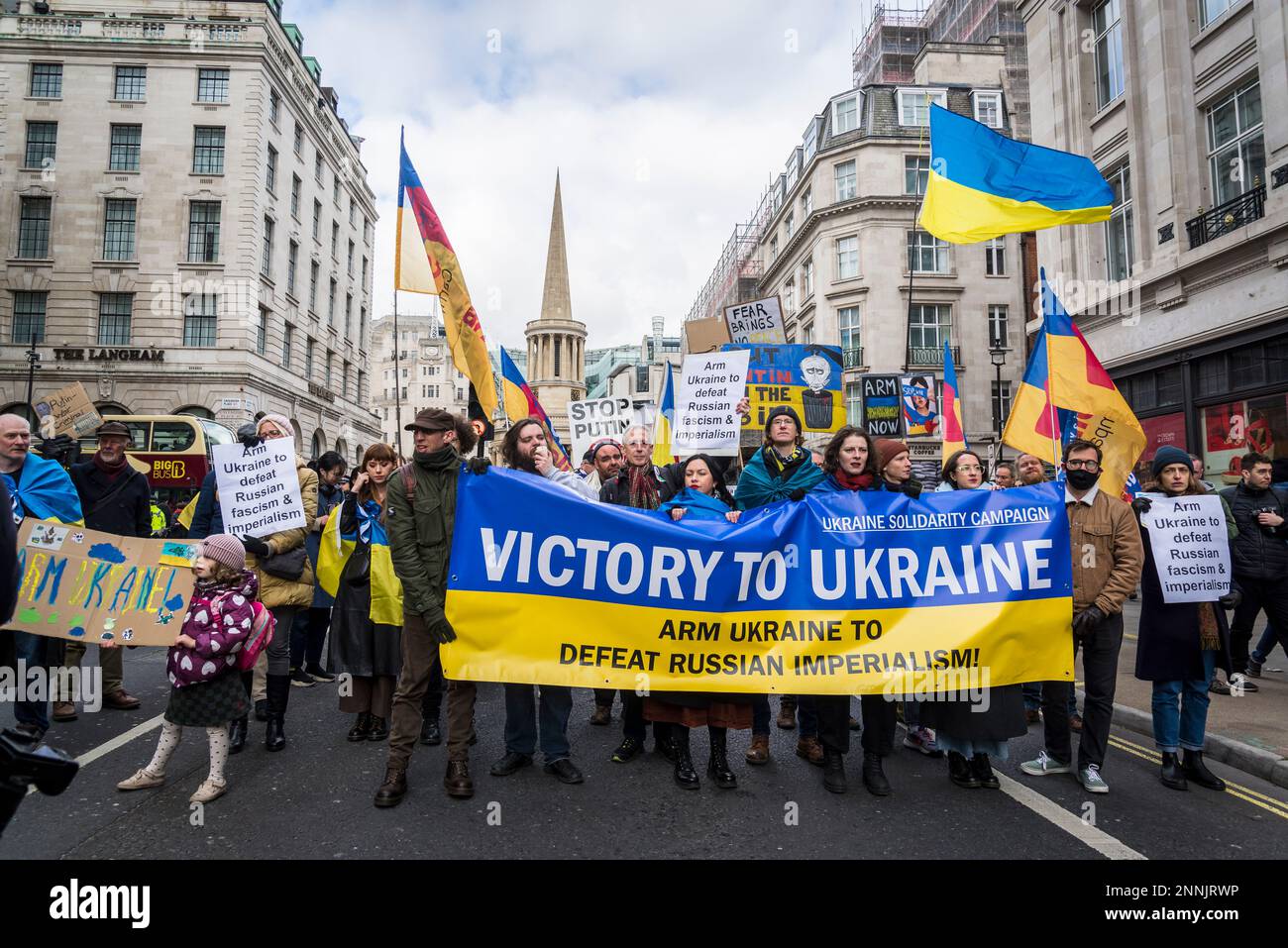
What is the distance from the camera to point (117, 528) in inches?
242

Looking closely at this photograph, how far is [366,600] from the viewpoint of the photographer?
5.36m

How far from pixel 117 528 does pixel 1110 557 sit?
23.9 ft

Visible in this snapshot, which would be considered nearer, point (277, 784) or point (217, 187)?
point (277, 784)

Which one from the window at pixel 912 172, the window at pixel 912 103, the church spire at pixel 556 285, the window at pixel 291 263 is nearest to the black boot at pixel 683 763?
the window at pixel 912 172

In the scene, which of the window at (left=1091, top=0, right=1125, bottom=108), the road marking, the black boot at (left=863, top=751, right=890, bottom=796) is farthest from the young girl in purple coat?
the window at (left=1091, top=0, right=1125, bottom=108)

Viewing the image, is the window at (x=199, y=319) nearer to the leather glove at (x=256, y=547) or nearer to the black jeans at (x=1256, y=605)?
the leather glove at (x=256, y=547)

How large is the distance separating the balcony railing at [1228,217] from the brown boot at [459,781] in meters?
16.0

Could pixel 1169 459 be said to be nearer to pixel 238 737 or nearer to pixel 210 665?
pixel 210 665

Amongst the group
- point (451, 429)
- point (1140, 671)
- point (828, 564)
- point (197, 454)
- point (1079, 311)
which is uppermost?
point (1079, 311)

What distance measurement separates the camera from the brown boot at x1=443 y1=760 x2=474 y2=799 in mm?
4273

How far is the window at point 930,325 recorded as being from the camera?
1396 inches

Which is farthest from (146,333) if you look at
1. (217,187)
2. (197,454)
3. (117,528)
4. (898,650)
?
(898,650)

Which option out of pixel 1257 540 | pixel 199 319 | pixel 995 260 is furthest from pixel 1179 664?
pixel 199 319

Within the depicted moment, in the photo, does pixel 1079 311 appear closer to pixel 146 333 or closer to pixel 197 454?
pixel 197 454
